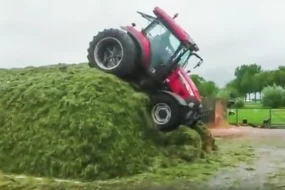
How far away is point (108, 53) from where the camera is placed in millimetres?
12766

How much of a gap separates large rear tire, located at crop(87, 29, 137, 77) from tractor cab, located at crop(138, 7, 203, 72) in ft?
2.88

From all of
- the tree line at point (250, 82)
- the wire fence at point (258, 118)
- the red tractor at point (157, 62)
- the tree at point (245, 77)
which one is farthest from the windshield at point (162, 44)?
the tree at point (245, 77)

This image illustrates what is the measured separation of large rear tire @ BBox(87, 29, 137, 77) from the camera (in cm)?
1203

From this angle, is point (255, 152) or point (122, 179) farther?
point (255, 152)

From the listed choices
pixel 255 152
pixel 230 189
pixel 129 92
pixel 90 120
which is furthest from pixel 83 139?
pixel 255 152

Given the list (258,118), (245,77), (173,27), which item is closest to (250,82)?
(245,77)

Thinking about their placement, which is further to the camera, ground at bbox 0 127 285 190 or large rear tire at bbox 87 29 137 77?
large rear tire at bbox 87 29 137 77

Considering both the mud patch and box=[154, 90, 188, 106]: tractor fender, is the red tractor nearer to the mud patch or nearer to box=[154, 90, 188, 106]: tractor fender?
box=[154, 90, 188, 106]: tractor fender

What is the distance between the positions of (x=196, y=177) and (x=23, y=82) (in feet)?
13.7

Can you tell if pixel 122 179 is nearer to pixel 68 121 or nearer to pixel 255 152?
pixel 68 121

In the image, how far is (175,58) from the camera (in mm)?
13094

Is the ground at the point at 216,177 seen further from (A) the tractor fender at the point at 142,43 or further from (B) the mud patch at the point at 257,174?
(A) the tractor fender at the point at 142,43

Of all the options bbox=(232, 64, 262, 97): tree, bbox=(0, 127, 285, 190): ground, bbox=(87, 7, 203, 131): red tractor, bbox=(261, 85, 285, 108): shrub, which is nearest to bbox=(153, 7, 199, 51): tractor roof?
bbox=(87, 7, 203, 131): red tractor

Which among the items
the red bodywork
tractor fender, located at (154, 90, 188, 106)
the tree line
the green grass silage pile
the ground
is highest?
the tree line
